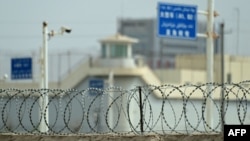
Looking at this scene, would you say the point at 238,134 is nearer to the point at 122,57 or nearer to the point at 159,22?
the point at 159,22

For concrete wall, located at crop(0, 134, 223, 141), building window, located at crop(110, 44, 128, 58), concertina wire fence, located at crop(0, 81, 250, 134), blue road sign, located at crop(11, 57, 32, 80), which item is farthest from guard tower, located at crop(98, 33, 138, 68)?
concrete wall, located at crop(0, 134, 223, 141)

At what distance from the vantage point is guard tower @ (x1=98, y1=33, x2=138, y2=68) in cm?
4838

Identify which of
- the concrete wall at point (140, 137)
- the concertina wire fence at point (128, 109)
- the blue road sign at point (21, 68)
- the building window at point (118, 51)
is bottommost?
the concrete wall at point (140, 137)

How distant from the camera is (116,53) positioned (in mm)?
49719

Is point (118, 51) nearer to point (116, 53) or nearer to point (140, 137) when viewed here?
point (116, 53)

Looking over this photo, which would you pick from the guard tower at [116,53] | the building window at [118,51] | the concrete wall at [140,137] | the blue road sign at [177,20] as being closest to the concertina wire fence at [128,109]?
the concrete wall at [140,137]

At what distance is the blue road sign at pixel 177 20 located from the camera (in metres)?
24.6

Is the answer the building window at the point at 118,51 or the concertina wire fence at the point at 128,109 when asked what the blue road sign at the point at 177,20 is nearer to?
the concertina wire fence at the point at 128,109

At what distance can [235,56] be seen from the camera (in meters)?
60.0

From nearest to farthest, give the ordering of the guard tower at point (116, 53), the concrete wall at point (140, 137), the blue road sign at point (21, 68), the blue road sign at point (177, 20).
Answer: the concrete wall at point (140, 137) → the blue road sign at point (177, 20) → the blue road sign at point (21, 68) → the guard tower at point (116, 53)

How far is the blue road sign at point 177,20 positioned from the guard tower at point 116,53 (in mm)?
22757

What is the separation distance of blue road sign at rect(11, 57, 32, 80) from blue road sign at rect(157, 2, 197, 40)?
1552 cm

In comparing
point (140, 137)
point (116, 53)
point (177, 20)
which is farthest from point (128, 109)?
point (116, 53)

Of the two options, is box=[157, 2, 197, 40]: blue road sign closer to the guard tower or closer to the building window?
the guard tower
